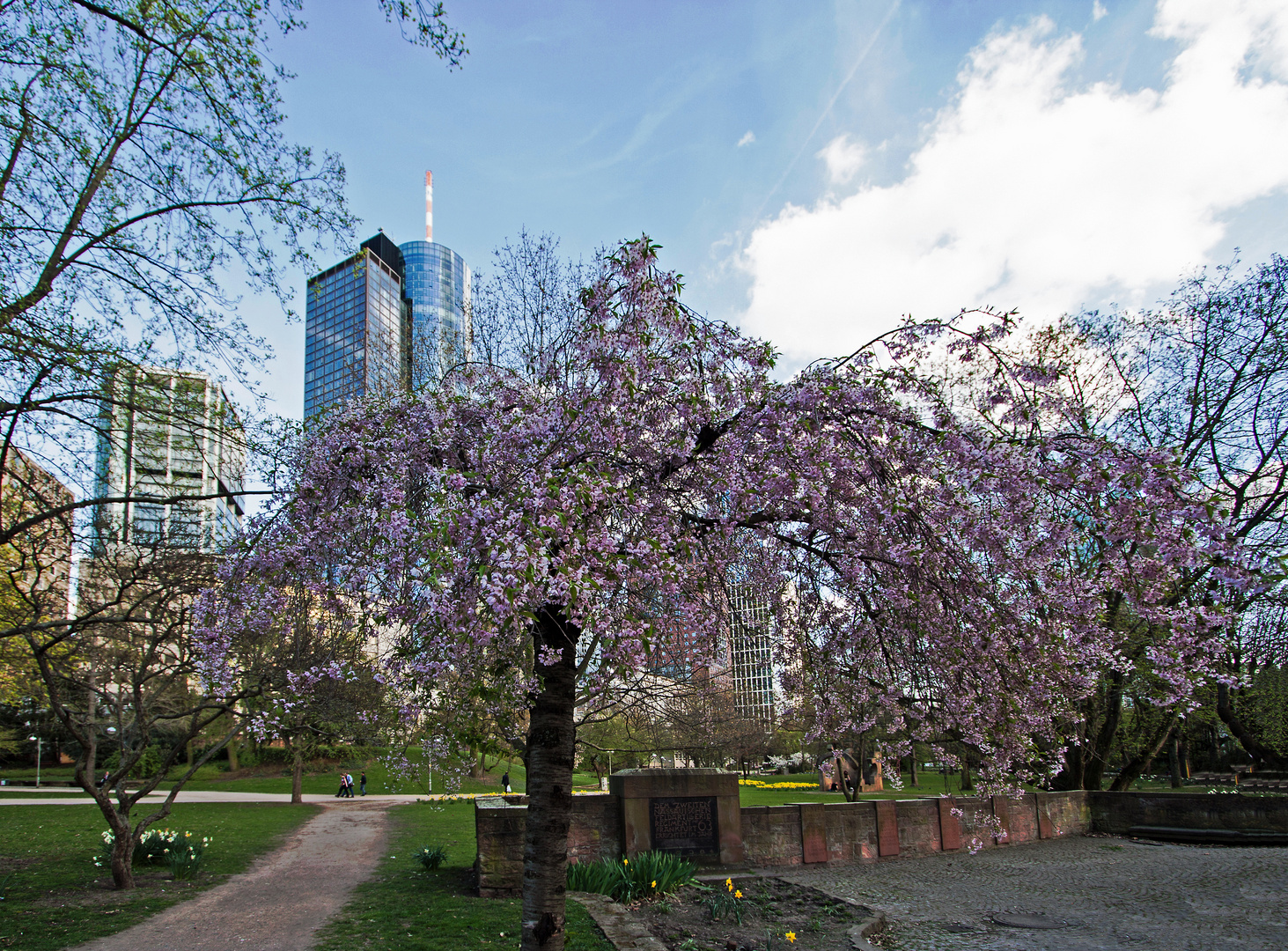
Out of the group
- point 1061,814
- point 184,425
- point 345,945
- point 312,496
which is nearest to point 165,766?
point 345,945

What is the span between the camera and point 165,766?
1039cm

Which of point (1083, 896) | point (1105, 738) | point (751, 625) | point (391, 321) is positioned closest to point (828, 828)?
point (1083, 896)

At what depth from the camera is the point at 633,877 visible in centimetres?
935

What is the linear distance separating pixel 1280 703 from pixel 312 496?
2423 centimetres

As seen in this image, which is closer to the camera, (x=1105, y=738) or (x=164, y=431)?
(x=164, y=431)

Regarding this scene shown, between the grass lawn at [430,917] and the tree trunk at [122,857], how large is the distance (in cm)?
326

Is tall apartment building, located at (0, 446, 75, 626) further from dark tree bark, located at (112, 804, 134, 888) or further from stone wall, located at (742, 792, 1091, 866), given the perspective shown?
stone wall, located at (742, 792, 1091, 866)

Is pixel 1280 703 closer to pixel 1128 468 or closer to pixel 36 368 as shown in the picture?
pixel 1128 468

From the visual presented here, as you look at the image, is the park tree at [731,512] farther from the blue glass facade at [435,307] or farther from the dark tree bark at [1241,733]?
the dark tree bark at [1241,733]

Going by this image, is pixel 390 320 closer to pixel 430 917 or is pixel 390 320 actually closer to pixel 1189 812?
pixel 430 917

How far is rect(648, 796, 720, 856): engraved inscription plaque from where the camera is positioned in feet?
36.6

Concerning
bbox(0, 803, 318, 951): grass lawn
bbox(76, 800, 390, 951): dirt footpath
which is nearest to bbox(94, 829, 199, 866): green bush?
bbox(0, 803, 318, 951): grass lawn

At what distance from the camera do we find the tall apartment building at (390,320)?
11375mm

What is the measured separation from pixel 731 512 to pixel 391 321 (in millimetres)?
10653
